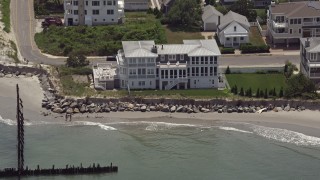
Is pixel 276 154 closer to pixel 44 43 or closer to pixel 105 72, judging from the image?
pixel 105 72

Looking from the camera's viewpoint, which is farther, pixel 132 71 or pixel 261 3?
pixel 261 3

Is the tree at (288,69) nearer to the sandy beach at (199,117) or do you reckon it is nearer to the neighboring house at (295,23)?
the neighboring house at (295,23)

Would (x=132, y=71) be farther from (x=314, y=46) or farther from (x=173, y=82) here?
(x=314, y=46)

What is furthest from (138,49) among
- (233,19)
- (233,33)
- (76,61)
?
(233,19)

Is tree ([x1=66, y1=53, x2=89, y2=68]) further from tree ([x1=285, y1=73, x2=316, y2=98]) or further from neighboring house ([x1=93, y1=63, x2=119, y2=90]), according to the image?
tree ([x1=285, y1=73, x2=316, y2=98])

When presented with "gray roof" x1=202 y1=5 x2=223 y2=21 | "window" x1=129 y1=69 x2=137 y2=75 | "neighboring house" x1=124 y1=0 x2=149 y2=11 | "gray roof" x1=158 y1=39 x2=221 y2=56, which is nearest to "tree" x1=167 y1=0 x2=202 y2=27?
"gray roof" x1=202 y1=5 x2=223 y2=21

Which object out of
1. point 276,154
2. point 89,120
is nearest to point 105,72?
point 89,120
